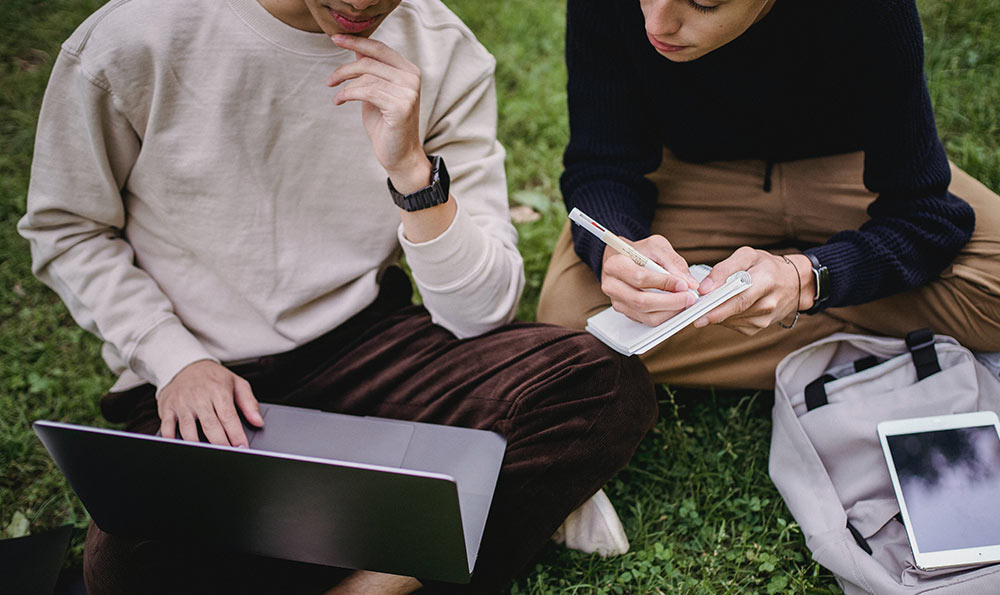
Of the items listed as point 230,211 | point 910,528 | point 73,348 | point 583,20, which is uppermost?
point 583,20

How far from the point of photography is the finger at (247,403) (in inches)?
67.6

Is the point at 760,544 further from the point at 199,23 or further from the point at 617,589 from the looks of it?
the point at 199,23

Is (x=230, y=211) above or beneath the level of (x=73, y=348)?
above

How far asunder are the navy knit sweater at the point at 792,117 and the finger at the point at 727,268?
23 centimetres

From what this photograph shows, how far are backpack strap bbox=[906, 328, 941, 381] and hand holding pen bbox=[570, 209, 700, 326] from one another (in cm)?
66

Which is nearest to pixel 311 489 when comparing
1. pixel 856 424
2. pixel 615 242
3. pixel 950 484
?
pixel 615 242

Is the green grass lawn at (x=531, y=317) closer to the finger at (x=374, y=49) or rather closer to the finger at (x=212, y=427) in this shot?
the finger at (x=212, y=427)

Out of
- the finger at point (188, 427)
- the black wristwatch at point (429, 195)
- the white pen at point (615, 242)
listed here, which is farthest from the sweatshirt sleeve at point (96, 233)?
the white pen at point (615, 242)

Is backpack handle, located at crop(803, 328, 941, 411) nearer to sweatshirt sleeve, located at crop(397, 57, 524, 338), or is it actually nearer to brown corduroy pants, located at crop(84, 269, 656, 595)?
brown corduroy pants, located at crop(84, 269, 656, 595)

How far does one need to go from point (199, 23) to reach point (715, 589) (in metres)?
1.67

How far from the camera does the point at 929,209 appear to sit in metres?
1.89

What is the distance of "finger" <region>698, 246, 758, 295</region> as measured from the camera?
1.70 metres

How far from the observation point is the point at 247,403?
1.73 m

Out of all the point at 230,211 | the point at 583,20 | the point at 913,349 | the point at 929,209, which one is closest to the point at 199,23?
the point at 230,211
